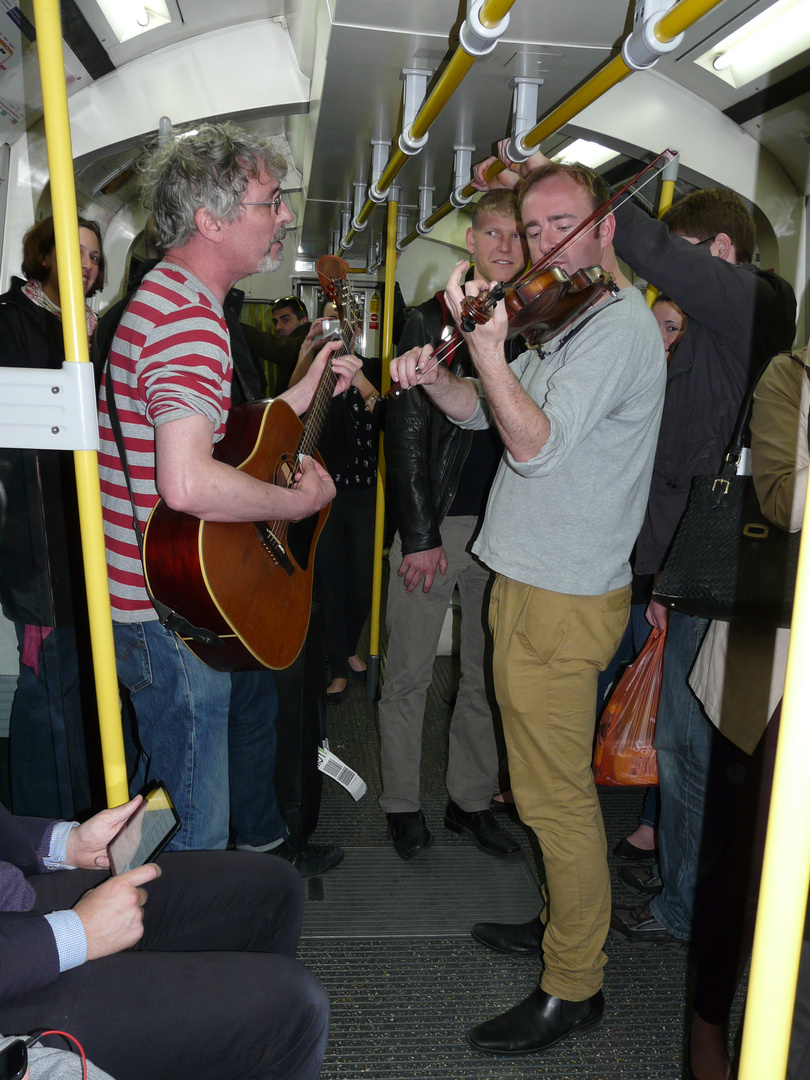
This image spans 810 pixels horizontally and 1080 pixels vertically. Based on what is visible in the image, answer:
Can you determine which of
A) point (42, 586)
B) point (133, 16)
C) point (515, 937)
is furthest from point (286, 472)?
point (133, 16)

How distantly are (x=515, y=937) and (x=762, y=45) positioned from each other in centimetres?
318

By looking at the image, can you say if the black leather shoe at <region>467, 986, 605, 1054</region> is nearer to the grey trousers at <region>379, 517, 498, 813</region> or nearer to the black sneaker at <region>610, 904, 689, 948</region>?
the black sneaker at <region>610, 904, 689, 948</region>

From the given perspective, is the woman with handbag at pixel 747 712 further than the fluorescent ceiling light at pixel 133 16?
No

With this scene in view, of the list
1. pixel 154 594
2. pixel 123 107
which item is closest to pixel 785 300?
pixel 154 594

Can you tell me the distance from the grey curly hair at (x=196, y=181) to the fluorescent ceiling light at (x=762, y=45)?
2012 millimetres

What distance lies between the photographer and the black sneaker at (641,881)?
2.45 meters

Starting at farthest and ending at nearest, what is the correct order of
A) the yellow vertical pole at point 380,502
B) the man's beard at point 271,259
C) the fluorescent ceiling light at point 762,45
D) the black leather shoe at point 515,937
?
1. the yellow vertical pole at point 380,502
2. the fluorescent ceiling light at point 762,45
3. the black leather shoe at point 515,937
4. the man's beard at point 271,259

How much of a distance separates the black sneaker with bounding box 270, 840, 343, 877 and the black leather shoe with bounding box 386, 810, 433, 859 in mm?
207

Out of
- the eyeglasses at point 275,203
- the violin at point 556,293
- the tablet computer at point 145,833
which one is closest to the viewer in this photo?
the tablet computer at point 145,833

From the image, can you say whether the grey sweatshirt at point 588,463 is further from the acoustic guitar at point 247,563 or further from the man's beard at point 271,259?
the man's beard at point 271,259

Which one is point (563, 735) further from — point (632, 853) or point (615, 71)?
point (615, 71)

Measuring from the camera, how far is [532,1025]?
1844 mm

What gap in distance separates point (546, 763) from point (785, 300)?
1.41 meters

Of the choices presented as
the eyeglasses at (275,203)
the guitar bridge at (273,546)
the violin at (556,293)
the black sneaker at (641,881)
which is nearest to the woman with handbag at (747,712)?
the violin at (556,293)
